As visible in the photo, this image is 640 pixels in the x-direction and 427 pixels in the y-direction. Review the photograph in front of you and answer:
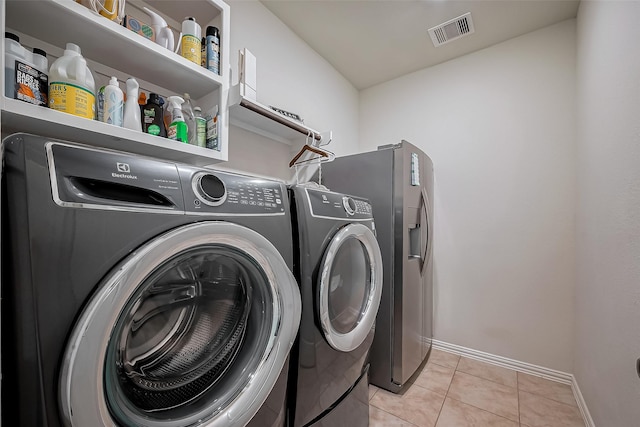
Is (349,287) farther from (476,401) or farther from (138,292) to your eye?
(476,401)

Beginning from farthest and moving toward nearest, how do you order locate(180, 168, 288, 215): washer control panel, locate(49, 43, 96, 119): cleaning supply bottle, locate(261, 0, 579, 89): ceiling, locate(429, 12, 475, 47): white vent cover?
locate(429, 12, 475, 47): white vent cover → locate(261, 0, 579, 89): ceiling → locate(49, 43, 96, 119): cleaning supply bottle → locate(180, 168, 288, 215): washer control panel

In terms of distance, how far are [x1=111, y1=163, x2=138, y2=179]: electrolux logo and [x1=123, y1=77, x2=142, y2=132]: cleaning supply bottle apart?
0.49m

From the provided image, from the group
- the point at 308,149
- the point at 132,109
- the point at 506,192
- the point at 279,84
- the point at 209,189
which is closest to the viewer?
the point at 209,189

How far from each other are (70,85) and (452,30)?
229 cm

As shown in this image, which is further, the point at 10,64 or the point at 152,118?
the point at 152,118

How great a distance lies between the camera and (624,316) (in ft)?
3.15

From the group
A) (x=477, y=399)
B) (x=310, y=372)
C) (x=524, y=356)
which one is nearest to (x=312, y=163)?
(x=310, y=372)

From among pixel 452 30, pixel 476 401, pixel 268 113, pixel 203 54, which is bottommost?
pixel 476 401

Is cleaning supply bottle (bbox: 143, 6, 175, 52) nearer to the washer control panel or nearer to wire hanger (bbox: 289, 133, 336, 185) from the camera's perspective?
the washer control panel

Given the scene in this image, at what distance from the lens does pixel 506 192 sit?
1.95m

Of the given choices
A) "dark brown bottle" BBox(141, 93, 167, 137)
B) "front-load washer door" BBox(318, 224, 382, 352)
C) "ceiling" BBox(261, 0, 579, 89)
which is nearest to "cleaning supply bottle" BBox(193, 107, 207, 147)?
"dark brown bottle" BBox(141, 93, 167, 137)

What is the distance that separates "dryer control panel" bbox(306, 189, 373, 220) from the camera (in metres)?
0.97

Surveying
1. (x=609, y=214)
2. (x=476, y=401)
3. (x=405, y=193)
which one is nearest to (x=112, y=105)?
(x=405, y=193)

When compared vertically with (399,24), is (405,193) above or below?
below
